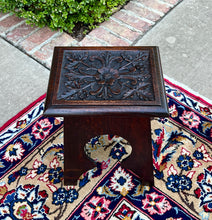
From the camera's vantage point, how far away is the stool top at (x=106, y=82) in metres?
1.09

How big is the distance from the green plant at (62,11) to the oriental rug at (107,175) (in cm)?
93

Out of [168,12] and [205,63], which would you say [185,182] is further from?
[168,12]

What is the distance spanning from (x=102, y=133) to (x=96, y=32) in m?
1.34

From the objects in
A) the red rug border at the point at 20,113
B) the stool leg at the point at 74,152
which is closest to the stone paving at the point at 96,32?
the red rug border at the point at 20,113

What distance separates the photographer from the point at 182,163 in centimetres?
147

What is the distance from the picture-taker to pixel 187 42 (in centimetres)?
221

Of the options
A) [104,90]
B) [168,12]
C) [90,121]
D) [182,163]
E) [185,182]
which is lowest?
[185,182]

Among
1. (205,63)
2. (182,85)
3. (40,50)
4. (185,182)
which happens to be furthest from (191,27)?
(185,182)

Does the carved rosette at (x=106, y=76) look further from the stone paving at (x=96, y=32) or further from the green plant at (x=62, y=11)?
the green plant at (x=62, y=11)

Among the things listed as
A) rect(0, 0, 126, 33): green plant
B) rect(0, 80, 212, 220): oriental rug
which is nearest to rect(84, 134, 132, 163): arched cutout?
rect(0, 80, 212, 220): oriental rug

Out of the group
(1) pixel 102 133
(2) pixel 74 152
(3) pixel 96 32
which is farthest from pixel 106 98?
(3) pixel 96 32

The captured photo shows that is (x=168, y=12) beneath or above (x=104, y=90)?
above

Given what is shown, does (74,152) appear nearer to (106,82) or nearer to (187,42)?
(106,82)

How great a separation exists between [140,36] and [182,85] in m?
0.64
